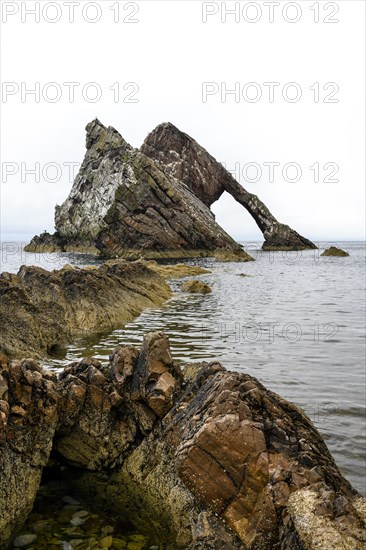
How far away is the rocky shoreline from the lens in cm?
408

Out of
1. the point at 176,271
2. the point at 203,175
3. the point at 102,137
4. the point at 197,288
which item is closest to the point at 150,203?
the point at 203,175

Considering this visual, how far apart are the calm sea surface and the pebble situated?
390 centimetres

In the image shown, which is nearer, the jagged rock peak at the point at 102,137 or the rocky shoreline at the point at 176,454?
the rocky shoreline at the point at 176,454

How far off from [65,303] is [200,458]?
12.6m

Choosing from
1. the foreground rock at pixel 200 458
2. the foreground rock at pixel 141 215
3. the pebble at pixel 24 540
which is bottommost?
the pebble at pixel 24 540

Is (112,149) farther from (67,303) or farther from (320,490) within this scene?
(320,490)

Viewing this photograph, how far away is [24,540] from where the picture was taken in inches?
193

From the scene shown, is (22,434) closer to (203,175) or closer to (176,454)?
(176,454)

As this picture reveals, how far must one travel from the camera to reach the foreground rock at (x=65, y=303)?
38.2 ft

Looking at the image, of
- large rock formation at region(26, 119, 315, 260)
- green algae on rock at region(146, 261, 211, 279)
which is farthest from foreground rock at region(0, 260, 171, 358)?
large rock formation at region(26, 119, 315, 260)

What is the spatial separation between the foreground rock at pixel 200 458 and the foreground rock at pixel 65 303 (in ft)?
16.3

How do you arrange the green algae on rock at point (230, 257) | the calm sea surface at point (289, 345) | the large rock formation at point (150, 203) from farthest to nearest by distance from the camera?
the large rock formation at point (150, 203) → the green algae on rock at point (230, 257) → the calm sea surface at point (289, 345)

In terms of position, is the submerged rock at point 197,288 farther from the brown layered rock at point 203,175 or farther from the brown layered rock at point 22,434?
the brown layered rock at point 203,175

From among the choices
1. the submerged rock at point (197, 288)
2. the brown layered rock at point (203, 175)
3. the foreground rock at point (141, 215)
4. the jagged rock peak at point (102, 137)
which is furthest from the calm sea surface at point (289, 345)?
the brown layered rock at point (203, 175)
